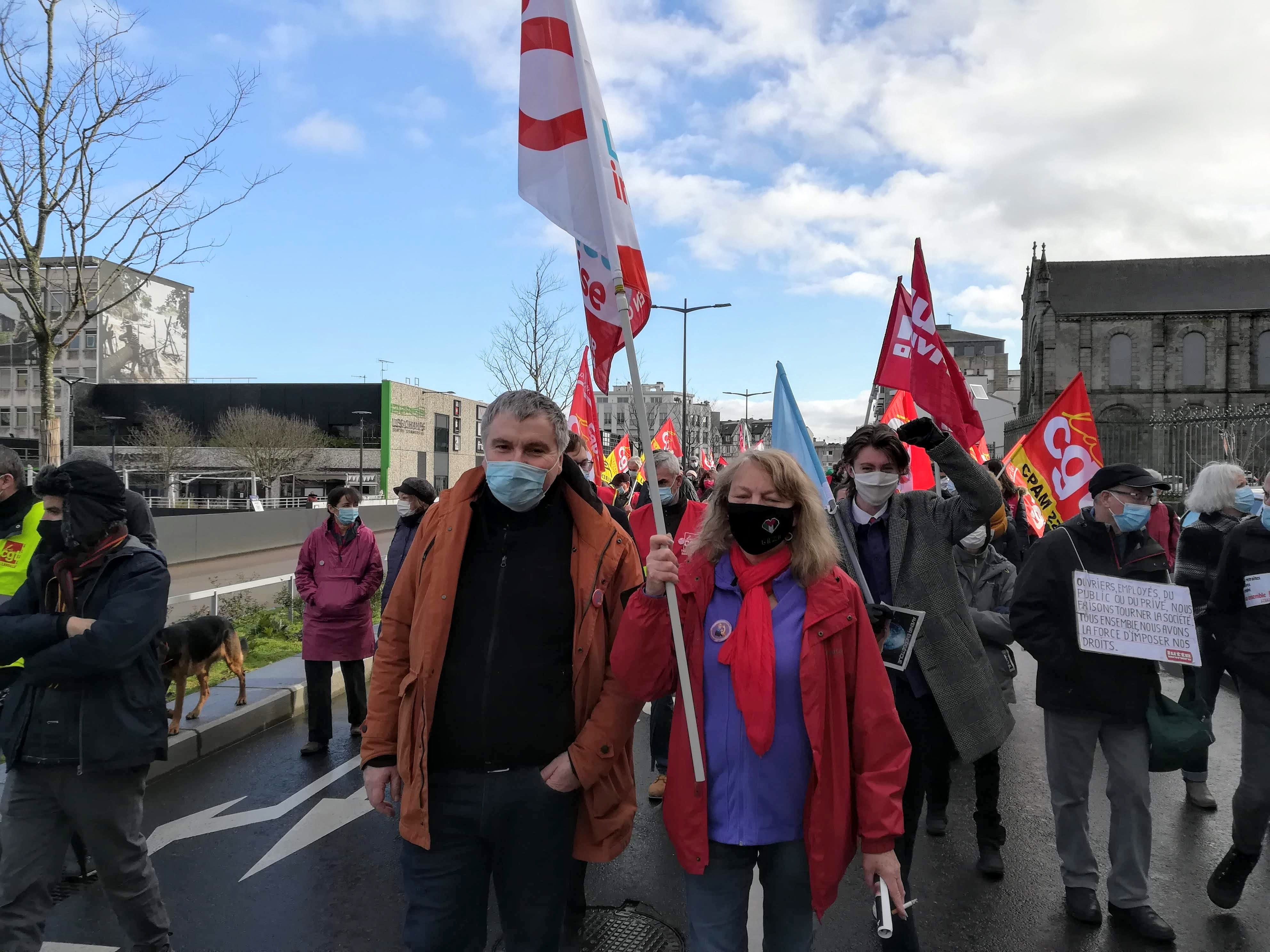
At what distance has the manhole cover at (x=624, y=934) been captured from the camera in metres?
3.69

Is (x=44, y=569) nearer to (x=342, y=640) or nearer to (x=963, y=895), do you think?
(x=342, y=640)

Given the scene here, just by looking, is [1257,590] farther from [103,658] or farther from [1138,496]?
[103,658]

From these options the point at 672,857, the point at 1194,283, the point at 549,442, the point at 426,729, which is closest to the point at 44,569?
the point at 426,729

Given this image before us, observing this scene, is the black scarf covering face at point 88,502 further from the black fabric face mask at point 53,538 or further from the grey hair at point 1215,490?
the grey hair at point 1215,490

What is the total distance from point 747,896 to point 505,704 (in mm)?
Answer: 891

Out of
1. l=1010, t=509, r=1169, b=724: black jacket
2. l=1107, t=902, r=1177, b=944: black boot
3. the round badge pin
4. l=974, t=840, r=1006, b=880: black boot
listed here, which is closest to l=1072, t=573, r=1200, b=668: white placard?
l=1010, t=509, r=1169, b=724: black jacket

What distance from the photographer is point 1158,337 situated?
2616 inches

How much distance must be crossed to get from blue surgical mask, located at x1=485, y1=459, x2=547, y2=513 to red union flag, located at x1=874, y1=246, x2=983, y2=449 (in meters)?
2.41

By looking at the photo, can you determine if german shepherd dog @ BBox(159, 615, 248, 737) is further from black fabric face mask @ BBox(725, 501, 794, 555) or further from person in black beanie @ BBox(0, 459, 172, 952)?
black fabric face mask @ BBox(725, 501, 794, 555)

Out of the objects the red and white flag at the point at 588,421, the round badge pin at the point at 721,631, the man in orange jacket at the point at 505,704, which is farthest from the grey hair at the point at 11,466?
the red and white flag at the point at 588,421

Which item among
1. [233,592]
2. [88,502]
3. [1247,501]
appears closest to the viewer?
[88,502]

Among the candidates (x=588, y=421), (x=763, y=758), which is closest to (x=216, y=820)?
(x=763, y=758)

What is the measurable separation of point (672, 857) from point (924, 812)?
1.75m

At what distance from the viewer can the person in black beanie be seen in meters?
3.07
